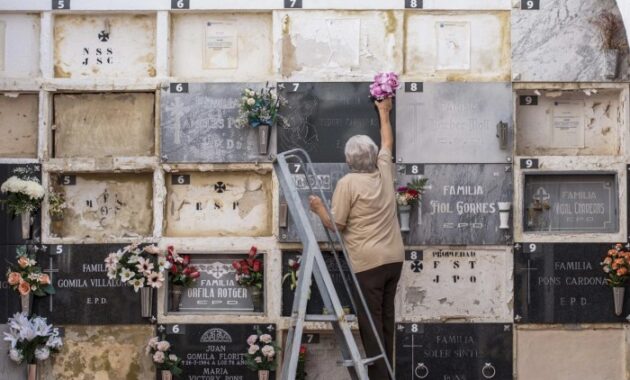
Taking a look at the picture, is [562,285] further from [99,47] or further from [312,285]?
[99,47]

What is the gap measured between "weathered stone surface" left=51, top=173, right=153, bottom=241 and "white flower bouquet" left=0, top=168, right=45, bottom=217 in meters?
0.27

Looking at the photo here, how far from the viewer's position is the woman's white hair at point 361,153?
7660 millimetres

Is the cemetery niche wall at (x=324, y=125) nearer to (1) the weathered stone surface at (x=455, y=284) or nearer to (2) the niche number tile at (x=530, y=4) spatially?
(1) the weathered stone surface at (x=455, y=284)

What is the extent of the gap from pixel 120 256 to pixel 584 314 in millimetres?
3471

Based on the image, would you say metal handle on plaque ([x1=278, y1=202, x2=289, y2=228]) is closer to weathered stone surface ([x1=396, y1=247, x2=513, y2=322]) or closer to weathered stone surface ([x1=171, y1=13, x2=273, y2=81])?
weathered stone surface ([x1=396, y1=247, x2=513, y2=322])

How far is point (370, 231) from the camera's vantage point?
25.0 ft

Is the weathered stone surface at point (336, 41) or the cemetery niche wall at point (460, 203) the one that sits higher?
the weathered stone surface at point (336, 41)

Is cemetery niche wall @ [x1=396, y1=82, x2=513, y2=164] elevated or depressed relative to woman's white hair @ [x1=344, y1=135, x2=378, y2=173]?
elevated

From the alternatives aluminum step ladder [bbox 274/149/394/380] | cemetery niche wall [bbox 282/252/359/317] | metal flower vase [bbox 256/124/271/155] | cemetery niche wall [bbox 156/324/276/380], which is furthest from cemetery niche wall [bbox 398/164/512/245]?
cemetery niche wall [bbox 156/324/276/380]

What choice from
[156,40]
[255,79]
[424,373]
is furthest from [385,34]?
[424,373]

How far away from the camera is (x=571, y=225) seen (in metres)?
8.47

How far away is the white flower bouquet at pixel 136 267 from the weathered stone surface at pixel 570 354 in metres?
2.71

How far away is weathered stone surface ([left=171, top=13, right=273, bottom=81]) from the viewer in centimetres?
861

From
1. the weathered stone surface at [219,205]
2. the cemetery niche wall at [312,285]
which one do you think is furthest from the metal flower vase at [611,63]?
the weathered stone surface at [219,205]
